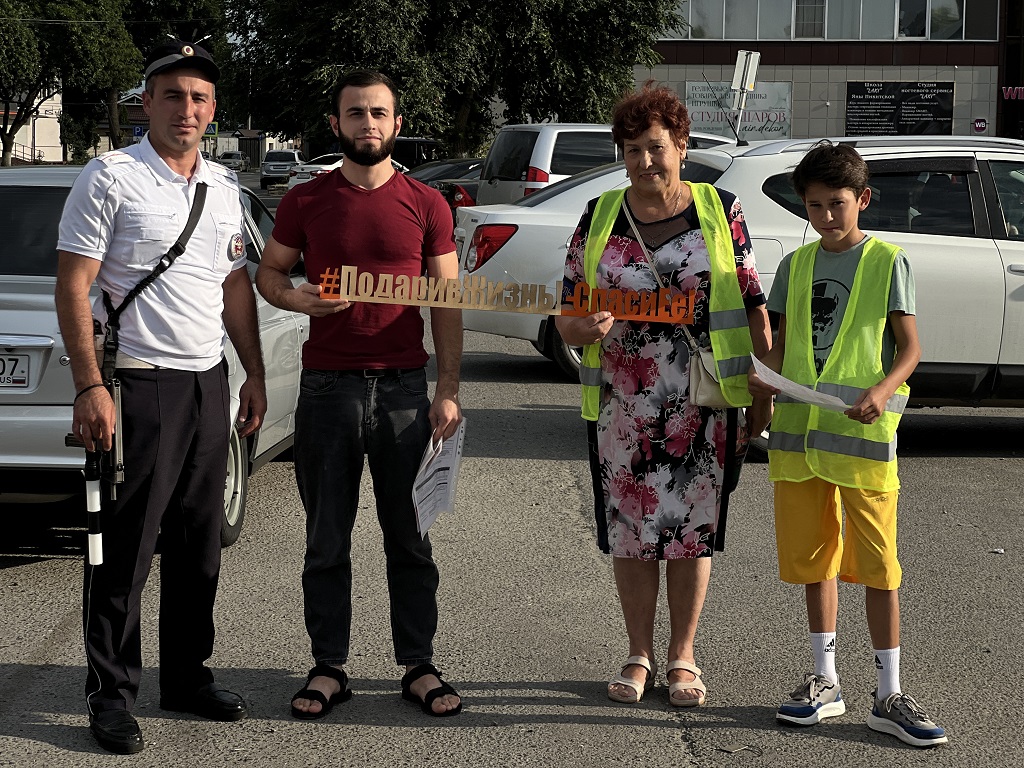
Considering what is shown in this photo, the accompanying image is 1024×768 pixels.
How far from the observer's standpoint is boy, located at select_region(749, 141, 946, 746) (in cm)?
404

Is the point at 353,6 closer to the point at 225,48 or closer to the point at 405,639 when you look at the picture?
the point at 225,48

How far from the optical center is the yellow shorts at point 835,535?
13.3 ft

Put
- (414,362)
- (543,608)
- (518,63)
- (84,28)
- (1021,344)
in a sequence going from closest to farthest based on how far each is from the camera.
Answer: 1. (414,362)
2. (543,608)
3. (1021,344)
4. (518,63)
5. (84,28)

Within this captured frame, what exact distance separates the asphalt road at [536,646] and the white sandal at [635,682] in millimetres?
45

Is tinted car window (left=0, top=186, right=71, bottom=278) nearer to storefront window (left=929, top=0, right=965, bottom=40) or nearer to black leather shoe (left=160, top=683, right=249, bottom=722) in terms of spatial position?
black leather shoe (left=160, top=683, right=249, bottom=722)

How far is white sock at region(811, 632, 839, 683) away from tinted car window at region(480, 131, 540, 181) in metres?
13.6

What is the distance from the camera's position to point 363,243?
402cm

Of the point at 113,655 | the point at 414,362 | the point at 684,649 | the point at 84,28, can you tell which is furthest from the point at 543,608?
the point at 84,28

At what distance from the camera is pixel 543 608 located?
5.26m

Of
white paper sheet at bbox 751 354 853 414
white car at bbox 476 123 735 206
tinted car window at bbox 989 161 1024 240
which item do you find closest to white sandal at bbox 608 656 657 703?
white paper sheet at bbox 751 354 853 414

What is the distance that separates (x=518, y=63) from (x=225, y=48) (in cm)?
925

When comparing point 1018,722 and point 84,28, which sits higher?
point 84,28

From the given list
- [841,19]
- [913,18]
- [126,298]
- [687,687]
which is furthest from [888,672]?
[913,18]

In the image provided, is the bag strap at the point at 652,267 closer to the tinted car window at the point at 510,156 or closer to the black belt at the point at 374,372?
the black belt at the point at 374,372
